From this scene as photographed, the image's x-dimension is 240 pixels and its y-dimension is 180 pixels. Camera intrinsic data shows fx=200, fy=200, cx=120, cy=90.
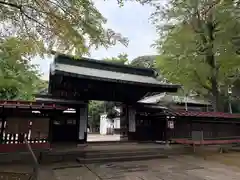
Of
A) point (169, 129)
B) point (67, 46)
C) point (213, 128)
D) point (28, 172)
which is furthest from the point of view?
point (213, 128)

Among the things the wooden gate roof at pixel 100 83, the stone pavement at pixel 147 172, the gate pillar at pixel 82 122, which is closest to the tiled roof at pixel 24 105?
the wooden gate roof at pixel 100 83

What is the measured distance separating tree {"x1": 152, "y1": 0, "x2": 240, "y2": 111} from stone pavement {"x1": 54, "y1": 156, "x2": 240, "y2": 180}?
6415mm

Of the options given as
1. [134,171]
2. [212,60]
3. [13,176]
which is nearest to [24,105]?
[13,176]

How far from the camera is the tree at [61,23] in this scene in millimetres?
4867

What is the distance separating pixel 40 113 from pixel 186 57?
29.3 feet

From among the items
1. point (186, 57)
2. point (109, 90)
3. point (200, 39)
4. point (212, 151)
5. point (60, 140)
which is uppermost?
point (200, 39)

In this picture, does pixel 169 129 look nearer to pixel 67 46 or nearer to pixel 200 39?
pixel 200 39

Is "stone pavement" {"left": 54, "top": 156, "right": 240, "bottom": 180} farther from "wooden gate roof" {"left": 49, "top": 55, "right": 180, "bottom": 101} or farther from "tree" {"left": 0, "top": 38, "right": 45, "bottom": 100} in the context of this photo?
"wooden gate roof" {"left": 49, "top": 55, "right": 180, "bottom": 101}

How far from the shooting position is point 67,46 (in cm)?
527

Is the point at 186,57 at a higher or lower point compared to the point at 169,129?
higher

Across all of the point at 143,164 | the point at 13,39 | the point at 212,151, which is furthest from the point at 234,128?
the point at 13,39

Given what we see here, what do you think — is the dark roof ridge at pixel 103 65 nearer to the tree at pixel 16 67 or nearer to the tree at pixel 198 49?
the tree at pixel 198 49

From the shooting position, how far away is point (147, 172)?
255 inches

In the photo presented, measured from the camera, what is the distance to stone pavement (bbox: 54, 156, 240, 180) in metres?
5.94
